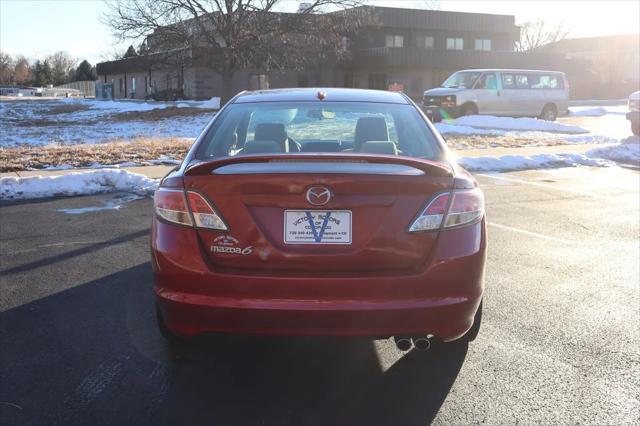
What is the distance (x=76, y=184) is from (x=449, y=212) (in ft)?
24.3

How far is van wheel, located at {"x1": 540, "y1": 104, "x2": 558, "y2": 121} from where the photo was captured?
1005 inches

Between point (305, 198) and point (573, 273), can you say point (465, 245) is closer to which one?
point (305, 198)

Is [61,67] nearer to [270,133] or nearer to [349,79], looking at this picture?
[349,79]

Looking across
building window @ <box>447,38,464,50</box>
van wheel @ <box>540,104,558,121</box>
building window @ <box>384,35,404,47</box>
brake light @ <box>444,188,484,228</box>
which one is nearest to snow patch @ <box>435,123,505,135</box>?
van wheel @ <box>540,104,558,121</box>

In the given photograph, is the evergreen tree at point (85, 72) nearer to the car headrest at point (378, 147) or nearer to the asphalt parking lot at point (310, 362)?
the asphalt parking lot at point (310, 362)

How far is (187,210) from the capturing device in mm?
3049

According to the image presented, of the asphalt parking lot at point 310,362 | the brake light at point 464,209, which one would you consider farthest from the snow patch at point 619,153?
the brake light at point 464,209

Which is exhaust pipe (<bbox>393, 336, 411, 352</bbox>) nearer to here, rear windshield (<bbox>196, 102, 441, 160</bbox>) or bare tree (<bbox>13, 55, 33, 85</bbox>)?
rear windshield (<bbox>196, 102, 441, 160</bbox>)

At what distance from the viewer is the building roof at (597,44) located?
80250 mm

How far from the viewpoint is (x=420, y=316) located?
9.70 ft

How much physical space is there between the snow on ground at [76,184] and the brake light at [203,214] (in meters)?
6.20

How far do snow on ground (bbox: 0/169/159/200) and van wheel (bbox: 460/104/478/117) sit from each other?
53.5ft

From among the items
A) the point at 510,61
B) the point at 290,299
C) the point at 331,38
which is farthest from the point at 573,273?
the point at 510,61

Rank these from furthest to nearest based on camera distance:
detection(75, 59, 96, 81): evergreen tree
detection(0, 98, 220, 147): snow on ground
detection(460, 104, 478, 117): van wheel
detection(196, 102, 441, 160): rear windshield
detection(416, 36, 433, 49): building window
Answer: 1. detection(75, 59, 96, 81): evergreen tree
2. detection(416, 36, 433, 49): building window
3. detection(460, 104, 478, 117): van wheel
4. detection(0, 98, 220, 147): snow on ground
5. detection(196, 102, 441, 160): rear windshield
